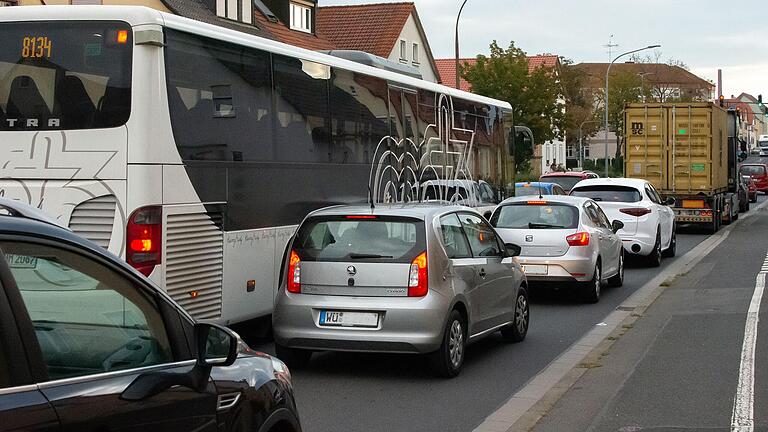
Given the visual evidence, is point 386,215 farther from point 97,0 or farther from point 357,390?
point 97,0

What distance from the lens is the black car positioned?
3.09 metres

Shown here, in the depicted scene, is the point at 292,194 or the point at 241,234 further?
the point at 292,194

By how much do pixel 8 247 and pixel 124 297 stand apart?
62 centimetres

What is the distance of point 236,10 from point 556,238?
25.9m

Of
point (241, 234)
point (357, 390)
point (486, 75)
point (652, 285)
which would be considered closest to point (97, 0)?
point (652, 285)

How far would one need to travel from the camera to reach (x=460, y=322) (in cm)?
1017

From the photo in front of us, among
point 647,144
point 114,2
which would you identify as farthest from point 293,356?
point 647,144

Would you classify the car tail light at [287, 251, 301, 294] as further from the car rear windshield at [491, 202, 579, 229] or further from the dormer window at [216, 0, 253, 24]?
the dormer window at [216, 0, 253, 24]

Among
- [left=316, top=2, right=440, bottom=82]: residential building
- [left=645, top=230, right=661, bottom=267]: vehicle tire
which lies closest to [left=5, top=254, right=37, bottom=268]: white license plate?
[left=645, top=230, right=661, bottom=267]: vehicle tire

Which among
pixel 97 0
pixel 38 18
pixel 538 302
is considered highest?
pixel 97 0

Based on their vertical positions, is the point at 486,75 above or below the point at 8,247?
above

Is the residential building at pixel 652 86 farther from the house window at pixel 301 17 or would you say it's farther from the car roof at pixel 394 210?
the car roof at pixel 394 210

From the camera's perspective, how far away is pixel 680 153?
31469 millimetres

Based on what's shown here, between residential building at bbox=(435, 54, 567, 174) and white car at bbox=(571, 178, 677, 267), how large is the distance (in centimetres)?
5814
